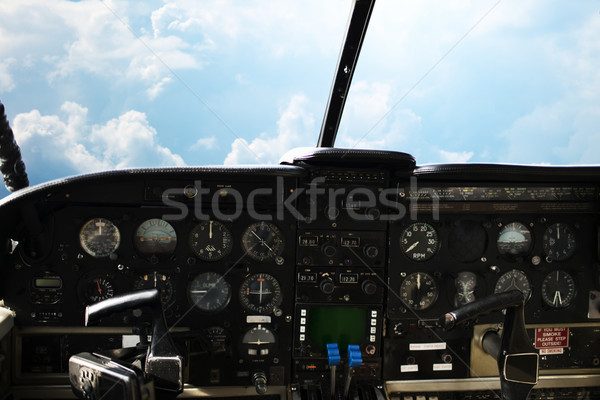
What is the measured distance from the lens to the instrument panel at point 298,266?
7.77 ft

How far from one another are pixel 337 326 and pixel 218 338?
0.67 metres

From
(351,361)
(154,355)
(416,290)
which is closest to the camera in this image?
(154,355)

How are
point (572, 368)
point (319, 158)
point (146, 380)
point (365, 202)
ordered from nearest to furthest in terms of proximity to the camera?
point (146, 380)
point (319, 158)
point (365, 202)
point (572, 368)

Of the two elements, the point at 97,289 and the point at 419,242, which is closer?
the point at 97,289

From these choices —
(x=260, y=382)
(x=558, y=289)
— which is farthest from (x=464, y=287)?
(x=260, y=382)

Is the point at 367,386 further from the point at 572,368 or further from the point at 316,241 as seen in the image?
the point at 572,368

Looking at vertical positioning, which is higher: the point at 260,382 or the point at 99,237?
the point at 99,237

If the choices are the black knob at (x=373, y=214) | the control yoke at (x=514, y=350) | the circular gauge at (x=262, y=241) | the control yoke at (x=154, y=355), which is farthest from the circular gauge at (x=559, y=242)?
the control yoke at (x=154, y=355)

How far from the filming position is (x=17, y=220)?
2.32m

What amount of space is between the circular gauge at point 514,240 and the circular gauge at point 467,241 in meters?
0.11

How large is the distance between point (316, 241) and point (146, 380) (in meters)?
1.12

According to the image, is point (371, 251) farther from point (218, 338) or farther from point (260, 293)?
point (218, 338)

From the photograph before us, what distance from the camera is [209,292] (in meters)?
2.46

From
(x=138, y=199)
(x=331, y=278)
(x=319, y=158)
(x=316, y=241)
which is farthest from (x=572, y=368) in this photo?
(x=138, y=199)
